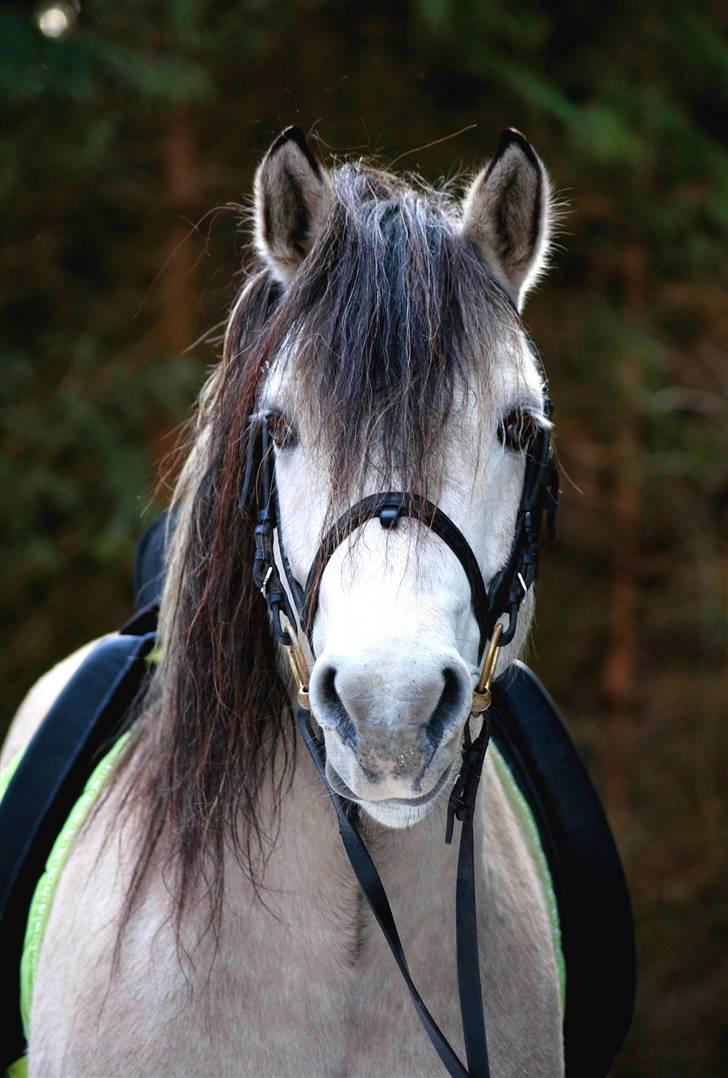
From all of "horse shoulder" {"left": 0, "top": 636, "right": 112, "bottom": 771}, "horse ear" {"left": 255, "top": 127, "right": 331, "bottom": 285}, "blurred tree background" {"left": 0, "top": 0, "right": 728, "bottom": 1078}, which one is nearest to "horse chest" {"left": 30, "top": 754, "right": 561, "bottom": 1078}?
"horse ear" {"left": 255, "top": 127, "right": 331, "bottom": 285}

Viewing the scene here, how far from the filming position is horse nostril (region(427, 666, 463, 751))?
146 centimetres

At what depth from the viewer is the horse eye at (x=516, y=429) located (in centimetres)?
173

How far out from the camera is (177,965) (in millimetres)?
1845

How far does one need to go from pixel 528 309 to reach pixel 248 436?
6.20 m

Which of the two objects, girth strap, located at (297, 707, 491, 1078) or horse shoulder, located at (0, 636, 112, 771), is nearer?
girth strap, located at (297, 707, 491, 1078)

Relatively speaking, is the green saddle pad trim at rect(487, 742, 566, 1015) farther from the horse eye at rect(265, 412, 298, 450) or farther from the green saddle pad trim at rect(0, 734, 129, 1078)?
the horse eye at rect(265, 412, 298, 450)

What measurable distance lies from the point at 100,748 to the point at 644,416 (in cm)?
618

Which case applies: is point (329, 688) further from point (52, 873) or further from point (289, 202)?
point (52, 873)

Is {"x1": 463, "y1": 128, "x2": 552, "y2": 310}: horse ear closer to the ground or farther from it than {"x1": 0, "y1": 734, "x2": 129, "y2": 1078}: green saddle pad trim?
farther from it

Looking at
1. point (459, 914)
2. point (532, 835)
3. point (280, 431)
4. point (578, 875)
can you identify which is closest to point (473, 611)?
point (280, 431)

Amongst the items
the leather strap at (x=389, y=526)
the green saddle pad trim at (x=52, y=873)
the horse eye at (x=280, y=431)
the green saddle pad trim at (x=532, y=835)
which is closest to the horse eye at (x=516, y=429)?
the leather strap at (x=389, y=526)

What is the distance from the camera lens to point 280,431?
1.74m

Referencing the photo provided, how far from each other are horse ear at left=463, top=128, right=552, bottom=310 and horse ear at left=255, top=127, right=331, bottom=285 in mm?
268

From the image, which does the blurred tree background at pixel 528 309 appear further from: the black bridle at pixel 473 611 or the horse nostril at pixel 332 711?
the horse nostril at pixel 332 711
